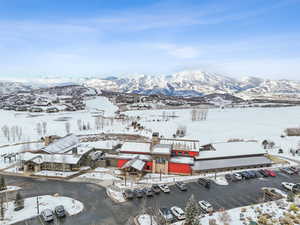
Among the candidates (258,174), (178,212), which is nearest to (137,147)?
(178,212)

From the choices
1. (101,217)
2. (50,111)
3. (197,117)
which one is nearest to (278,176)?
(101,217)

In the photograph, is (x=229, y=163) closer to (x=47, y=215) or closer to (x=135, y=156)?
(x=135, y=156)

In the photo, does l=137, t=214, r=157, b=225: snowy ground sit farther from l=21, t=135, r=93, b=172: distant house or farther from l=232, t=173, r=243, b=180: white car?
l=21, t=135, r=93, b=172: distant house

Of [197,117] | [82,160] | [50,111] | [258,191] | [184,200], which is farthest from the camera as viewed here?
[50,111]

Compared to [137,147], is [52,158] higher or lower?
lower

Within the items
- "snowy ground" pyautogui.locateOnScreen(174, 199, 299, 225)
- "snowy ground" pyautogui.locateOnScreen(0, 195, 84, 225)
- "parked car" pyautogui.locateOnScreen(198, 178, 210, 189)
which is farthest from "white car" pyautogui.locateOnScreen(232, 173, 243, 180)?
"snowy ground" pyautogui.locateOnScreen(0, 195, 84, 225)

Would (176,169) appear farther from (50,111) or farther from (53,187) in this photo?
(50,111)
